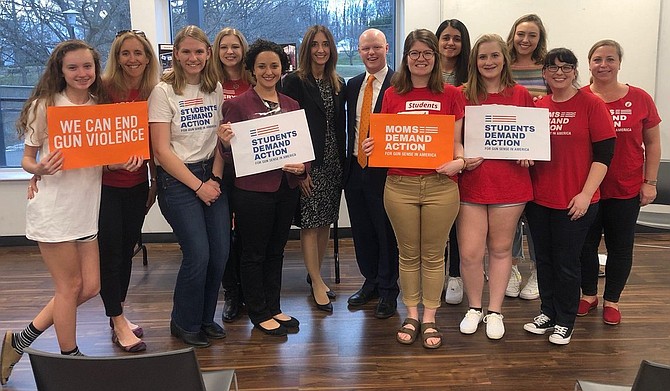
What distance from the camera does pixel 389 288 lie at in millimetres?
3385

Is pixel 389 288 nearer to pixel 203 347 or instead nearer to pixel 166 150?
pixel 203 347

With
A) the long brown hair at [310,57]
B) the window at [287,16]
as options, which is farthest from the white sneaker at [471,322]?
the window at [287,16]

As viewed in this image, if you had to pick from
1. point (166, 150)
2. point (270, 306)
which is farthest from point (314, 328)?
point (166, 150)

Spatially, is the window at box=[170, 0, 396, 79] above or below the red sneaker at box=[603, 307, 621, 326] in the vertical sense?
above

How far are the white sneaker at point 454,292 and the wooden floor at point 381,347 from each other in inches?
3.0

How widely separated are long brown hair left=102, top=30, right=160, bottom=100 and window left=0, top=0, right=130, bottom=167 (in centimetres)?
256

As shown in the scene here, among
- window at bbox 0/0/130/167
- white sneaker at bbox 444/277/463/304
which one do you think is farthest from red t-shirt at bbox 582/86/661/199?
window at bbox 0/0/130/167

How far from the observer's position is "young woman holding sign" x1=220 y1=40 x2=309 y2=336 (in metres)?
2.79

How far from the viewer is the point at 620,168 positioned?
2990 millimetres

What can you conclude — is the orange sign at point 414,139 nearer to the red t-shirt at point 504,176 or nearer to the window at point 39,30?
the red t-shirt at point 504,176

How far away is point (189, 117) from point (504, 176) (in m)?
1.55

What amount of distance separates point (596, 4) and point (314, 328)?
144 inches

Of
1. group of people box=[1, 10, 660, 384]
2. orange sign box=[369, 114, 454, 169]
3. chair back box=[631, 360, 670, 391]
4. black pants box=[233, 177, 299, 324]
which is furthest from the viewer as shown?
black pants box=[233, 177, 299, 324]

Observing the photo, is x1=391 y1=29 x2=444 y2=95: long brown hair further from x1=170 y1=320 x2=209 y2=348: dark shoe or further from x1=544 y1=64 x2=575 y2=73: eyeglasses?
x1=170 y1=320 x2=209 y2=348: dark shoe
